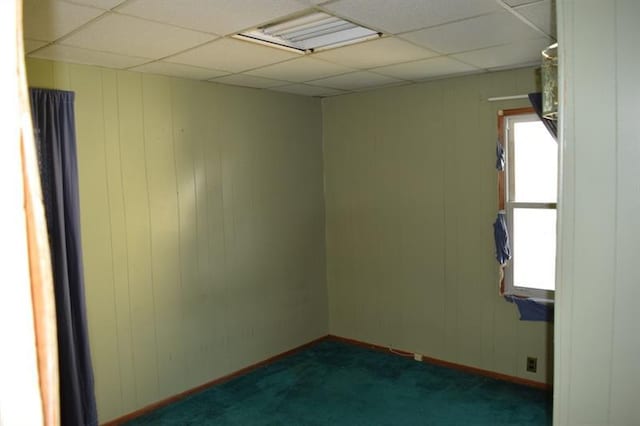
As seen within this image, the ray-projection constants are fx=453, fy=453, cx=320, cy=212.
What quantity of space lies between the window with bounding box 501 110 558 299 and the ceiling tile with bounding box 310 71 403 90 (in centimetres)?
107

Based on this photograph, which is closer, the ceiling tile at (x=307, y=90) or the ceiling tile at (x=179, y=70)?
the ceiling tile at (x=179, y=70)

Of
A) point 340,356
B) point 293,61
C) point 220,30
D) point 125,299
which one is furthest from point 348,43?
point 340,356

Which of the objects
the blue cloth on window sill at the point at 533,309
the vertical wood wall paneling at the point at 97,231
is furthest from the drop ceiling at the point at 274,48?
the blue cloth on window sill at the point at 533,309

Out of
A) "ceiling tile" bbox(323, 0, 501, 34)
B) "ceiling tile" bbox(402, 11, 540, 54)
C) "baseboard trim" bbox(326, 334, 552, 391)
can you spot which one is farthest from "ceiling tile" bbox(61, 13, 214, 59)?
"baseboard trim" bbox(326, 334, 552, 391)

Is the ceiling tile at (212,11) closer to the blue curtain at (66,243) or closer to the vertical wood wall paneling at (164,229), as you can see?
the blue curtain at (66,243)

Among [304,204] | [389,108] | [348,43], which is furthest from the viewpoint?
[304,204]

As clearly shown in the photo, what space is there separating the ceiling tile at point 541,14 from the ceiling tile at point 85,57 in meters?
2.28

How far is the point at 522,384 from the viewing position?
3682 mm

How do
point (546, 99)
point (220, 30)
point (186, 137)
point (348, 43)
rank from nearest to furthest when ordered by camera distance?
point (546, 99) < point (220, 30) < point (348, 43) < point (186, 137)

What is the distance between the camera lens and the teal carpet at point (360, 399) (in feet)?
10.7

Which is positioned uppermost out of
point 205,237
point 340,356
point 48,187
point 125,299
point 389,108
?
point 389,108

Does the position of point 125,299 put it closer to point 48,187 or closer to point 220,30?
point 48,187

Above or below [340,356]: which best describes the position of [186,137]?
above

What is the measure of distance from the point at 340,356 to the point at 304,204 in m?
1.56
